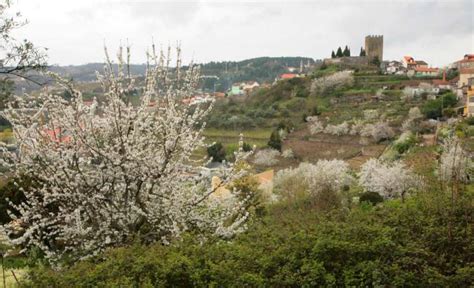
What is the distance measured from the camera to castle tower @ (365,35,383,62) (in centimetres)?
8400

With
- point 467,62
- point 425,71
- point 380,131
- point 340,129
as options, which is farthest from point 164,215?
point 425,71

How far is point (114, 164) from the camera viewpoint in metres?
5.76

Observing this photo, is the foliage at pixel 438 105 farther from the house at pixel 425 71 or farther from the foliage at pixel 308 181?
the house at pixel 425 71

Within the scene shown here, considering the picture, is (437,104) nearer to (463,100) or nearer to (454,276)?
(463,100)

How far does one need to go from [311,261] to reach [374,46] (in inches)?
3375

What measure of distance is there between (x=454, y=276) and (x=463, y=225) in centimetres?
109

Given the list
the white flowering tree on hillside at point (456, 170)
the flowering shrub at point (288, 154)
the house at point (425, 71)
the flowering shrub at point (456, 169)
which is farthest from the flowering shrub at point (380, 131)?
the house at point (425, 71)

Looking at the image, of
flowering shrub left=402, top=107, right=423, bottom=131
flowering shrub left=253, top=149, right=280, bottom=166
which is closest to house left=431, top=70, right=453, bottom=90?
flowering shrub left=402, top=107, right=423, bottom=131

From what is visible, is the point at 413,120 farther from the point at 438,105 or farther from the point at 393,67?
the point at 393,67

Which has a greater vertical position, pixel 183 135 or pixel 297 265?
pixel 183 135

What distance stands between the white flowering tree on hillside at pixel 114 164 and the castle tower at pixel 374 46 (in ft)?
271

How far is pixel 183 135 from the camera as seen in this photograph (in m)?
6.18

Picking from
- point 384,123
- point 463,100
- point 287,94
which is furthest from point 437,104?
point 287,94

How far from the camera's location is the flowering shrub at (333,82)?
205 feet
